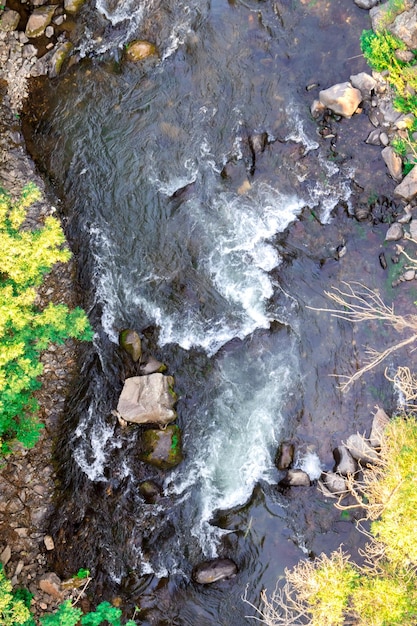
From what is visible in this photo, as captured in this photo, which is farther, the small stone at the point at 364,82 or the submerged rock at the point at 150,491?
the small stone at the point at 364,82

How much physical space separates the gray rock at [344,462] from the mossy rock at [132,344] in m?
5.48

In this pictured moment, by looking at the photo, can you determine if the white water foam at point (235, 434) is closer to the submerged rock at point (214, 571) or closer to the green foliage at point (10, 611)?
the submerged rock at point (214, 571)

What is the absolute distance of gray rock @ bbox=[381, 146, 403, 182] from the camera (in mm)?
13086

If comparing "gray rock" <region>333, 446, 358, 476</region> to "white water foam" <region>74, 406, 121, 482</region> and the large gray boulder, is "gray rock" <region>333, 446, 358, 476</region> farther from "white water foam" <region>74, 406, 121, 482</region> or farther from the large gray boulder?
"white water foam" <region>74, 406, 121, 482</region>

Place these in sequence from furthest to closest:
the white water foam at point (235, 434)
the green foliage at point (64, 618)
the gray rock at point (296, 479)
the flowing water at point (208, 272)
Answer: the white water foam at point (235, 434) < the flowing water at point (208, 272) < the gray rock at point (296, 479) < the green foliage at point (64, 618)

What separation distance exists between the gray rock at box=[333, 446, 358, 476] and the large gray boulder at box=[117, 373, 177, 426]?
13.4 feet

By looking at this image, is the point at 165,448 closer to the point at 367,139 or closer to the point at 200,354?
the point at 200,354

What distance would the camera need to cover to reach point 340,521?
1219 centimetres

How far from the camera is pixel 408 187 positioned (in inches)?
507

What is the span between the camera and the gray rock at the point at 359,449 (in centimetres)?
1218

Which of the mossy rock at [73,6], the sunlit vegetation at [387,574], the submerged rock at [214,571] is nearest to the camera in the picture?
the sunlit vegetation at [387,574]

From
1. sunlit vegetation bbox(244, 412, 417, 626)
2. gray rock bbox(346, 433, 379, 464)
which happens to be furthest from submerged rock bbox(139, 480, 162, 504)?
gray rock bbox(346, 433, 379, 464)

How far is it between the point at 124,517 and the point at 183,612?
8.45 ft

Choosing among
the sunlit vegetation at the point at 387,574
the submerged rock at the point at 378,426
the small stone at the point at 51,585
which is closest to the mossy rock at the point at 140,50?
the submerged rock at the point at 378,426
